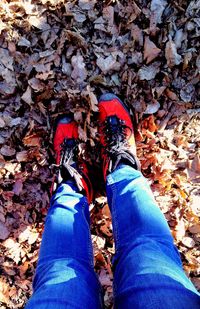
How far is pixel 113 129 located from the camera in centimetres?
236

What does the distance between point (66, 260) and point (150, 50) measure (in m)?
1.48

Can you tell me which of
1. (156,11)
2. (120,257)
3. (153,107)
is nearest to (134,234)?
(120,257)

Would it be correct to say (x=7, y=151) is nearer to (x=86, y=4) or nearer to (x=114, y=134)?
(x=114, y=134)

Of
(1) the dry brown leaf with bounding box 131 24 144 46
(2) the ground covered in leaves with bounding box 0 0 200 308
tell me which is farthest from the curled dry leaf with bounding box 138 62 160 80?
(1) the dry brown leaf with bounding box 131 24 144 46

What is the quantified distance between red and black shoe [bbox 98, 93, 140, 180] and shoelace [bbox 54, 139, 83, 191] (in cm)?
18

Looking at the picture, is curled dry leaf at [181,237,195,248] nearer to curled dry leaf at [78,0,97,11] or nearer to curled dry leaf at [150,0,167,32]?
curled dry leaf at [150,0,167,32]

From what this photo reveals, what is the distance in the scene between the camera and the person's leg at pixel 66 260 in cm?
130

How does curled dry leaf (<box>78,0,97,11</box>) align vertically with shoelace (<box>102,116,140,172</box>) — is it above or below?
above

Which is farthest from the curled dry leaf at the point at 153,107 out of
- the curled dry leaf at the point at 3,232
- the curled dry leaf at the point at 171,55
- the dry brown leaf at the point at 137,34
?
the curled dry leaf at the point at 3,232

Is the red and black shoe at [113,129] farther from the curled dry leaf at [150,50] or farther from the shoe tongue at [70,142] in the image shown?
the curled dry leaf at [150,50]

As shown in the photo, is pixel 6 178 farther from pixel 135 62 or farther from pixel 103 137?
pixel 135 62

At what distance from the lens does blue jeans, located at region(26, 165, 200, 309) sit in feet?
4.10

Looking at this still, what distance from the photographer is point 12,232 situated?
7.23 ft

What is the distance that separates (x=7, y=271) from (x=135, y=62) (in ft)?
5.03
